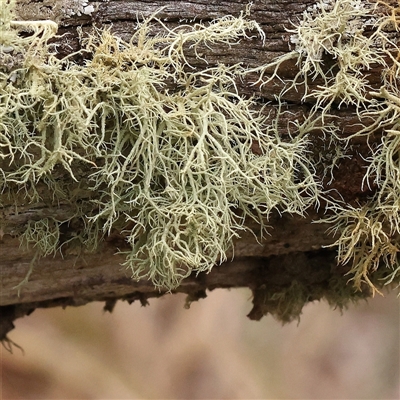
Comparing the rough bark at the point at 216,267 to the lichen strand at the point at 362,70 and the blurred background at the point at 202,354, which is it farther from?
the blurred background at the point at 202,354

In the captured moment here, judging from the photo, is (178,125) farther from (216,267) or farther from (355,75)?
(216,267)

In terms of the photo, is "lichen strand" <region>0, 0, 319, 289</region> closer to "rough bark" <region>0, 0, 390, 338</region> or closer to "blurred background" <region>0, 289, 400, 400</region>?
"rough bark" <region>0, 0, 390, 338</region>

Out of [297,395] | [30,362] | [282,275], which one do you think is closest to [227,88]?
[282,275]

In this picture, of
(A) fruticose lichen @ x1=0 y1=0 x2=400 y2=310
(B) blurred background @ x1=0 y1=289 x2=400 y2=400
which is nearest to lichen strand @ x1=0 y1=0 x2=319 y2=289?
(A) fruticose lichen @ x1=0 y1=0 x2=400 y2=310

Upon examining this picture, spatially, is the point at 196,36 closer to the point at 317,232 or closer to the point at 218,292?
the point at 317,232

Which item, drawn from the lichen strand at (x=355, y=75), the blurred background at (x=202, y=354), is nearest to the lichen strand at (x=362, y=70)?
the lichen strand at (x=355, y=75)

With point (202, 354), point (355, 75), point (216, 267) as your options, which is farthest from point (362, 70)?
point (202, 354)
